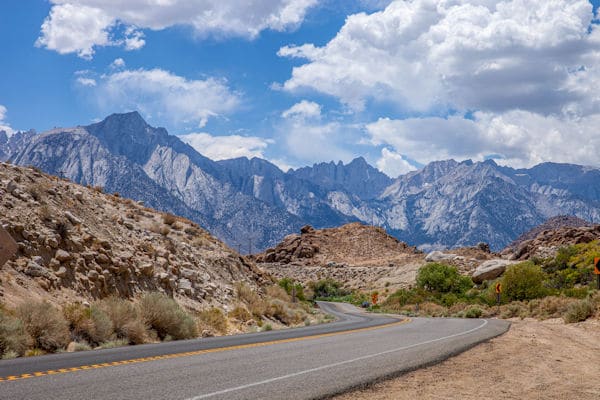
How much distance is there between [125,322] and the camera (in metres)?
15.8

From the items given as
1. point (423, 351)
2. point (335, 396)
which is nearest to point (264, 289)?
point (423, 351)

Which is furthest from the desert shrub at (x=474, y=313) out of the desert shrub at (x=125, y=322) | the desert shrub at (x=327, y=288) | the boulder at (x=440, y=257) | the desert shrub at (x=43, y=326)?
the desert shrub at (x=327, y=288)

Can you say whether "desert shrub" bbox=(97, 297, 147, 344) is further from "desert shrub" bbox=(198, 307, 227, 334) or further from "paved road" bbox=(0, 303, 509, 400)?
"desert shrub" bbox=(198, 307, 227, 334)

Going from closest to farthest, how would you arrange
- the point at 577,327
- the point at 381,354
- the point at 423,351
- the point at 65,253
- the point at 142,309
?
the point at 381,354 < the point at 423,351 < the point at 142,309 < the point at 65,253 < the point at 577,327

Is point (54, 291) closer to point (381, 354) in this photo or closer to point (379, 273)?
point (381, 354)

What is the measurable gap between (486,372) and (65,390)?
316 inches

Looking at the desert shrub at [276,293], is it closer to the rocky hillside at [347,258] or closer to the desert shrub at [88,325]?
the desert shrub at [88,325]

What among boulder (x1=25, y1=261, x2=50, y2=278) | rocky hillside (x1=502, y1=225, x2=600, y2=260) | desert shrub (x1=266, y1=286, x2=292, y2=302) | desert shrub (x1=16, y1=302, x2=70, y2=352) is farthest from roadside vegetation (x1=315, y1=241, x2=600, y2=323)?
boulder (x1=25, y1=261, x2=50, y2=278)

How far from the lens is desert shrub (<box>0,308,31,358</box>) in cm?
1145

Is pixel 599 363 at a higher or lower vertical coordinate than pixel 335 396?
lower

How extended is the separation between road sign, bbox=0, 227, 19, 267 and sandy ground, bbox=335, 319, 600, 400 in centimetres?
1281

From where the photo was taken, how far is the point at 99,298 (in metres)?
19.5

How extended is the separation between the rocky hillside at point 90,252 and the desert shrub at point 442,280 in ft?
110

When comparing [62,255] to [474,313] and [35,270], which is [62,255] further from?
[474,313]
